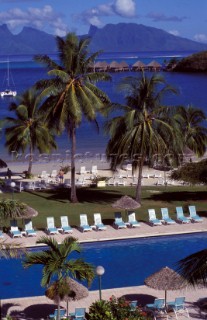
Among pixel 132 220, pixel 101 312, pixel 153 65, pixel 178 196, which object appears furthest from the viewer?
pixel 153 65

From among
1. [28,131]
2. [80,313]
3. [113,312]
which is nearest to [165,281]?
[80,313]

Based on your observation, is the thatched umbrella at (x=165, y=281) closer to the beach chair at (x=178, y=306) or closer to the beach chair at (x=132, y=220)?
the beach chair at (x=178, y=306)

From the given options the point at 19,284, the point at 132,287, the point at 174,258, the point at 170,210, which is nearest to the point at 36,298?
the point at 19,284

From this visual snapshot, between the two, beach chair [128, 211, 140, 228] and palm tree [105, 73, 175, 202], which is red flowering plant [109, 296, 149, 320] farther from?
palm tree [105, 73, 175, 202]

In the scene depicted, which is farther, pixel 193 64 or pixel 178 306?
pixel 193 64

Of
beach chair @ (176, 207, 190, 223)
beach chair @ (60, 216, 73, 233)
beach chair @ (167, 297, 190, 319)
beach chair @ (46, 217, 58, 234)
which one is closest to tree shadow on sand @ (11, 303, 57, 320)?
beach chair @ (167, 297, 190, 319)

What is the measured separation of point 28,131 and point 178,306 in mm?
17422

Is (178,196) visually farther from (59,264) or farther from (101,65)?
(101,65)

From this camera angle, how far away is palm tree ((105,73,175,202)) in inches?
901

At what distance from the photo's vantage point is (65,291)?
1249cm

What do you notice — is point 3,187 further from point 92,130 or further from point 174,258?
point 92,130

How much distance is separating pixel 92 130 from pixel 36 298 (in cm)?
4184

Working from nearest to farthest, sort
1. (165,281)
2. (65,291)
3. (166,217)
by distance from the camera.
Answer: (65,291)
(165,281)
(166,217)

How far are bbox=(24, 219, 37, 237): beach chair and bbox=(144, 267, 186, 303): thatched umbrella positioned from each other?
21.8 feet
